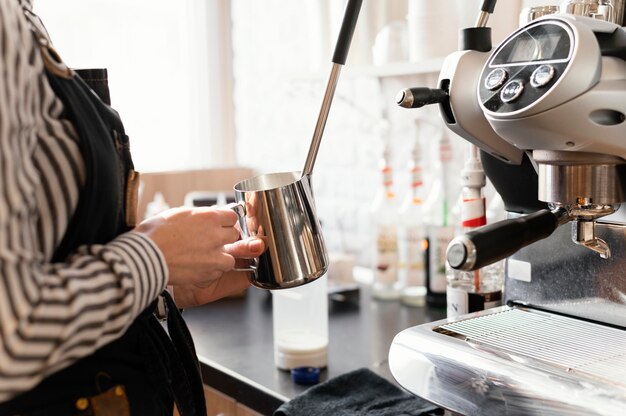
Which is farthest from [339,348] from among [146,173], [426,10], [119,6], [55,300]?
[119,6]

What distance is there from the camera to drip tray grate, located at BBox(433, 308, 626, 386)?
75cm

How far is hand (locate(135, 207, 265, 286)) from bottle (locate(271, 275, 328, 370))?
16.6 inches

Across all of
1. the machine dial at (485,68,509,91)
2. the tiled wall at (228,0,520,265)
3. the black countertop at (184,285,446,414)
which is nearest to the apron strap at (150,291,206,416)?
the black countertop at (184,285,446,414)

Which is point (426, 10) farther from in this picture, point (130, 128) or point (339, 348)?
point (130, 128)

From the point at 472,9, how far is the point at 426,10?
0.35 ft

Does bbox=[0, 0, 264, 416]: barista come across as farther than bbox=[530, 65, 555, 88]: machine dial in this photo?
No

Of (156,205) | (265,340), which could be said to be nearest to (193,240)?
(265,340)

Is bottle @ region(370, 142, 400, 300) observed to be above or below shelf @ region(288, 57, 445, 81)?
below

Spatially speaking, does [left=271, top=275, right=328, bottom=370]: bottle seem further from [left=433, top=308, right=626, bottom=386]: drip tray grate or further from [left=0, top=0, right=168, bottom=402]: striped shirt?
[left=0, top=0, right=168, bottom=402]: striped shirt

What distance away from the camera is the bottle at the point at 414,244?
5.20ft

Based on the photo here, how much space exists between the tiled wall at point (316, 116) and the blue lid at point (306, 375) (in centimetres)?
63

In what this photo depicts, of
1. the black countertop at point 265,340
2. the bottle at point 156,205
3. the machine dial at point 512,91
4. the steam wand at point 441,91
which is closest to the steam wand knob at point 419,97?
the steam wand at point 441,91

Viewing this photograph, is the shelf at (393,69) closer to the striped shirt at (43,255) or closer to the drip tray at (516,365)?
the drip tray at (516,365)

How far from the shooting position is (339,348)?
1.32 meters
